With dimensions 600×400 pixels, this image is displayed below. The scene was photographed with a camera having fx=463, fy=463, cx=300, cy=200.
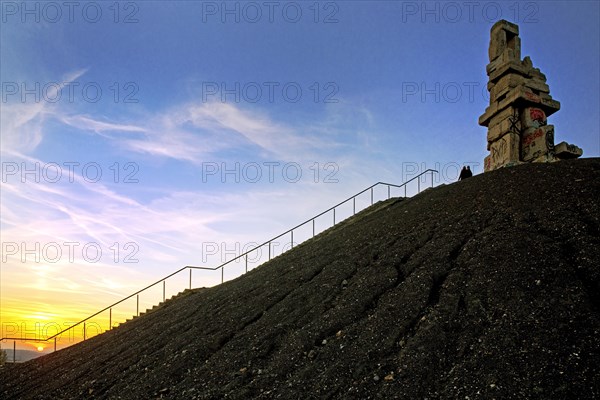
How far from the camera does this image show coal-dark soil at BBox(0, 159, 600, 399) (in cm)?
662

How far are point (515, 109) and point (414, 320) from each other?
1371 cm

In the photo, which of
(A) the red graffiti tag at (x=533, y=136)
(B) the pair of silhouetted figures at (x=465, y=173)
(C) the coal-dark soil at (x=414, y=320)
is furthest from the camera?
(B) the pair of silhouetted figures at (x=465, y=173)

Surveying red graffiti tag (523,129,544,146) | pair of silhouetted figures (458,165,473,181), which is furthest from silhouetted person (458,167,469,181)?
red graffiti tag (523,129,544,146)

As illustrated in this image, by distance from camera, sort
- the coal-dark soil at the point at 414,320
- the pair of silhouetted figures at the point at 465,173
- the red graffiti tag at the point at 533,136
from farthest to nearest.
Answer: the pair of silhouetted figures at the point at 465,173, the red graffiti tag at the point at 533,136, the coal-dark soil at the point at 414,320

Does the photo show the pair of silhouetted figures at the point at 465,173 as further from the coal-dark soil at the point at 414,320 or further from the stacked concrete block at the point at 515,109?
the coal-dark soil at the point at 414,320

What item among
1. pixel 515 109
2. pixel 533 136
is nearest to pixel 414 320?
Answer: pixel 533 136

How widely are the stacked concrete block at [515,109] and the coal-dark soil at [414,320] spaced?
12.3ft

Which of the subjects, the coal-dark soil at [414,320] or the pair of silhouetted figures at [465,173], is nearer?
the coal-dark soil at [414,320]

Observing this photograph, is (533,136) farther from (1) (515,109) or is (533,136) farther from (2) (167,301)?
(2) (167,301)

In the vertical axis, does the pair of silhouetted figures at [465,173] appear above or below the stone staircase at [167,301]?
above

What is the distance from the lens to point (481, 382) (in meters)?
6.20

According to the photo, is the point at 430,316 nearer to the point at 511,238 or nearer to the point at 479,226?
the point at 511,238

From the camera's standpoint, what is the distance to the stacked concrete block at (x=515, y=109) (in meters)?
17.9

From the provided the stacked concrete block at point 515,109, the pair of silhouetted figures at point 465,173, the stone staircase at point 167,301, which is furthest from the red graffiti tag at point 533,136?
the stone staircase at point 167,301
